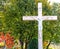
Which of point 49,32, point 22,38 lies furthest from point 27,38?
point 49,32

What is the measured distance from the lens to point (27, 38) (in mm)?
13023

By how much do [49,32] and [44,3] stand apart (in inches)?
53.7

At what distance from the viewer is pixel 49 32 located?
12.9 metres

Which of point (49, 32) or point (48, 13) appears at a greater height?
point (48, 13)

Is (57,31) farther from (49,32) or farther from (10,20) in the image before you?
(10,20)

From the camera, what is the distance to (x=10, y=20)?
42.6 feet

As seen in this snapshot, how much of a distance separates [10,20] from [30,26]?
1035 mm

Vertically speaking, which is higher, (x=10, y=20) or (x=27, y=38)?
(x=10, y=20)

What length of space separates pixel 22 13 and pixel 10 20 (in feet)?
2.26

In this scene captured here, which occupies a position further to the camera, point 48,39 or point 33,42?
point 48,39

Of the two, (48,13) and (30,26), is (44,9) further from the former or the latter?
(30,26)

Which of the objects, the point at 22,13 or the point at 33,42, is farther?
the point at 22,13

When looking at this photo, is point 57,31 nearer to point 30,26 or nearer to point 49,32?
point 49,32

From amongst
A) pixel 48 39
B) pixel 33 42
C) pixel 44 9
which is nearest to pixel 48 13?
pixel 44 9
